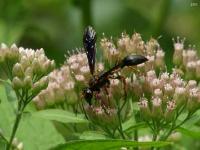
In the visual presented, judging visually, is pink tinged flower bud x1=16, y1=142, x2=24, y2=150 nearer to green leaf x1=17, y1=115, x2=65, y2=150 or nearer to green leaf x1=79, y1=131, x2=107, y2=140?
green leaf x1=17, y1=115, x2=65, y2=150

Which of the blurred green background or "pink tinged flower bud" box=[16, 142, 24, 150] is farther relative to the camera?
the blurred green background

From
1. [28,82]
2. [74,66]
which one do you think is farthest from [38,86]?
[74,66]

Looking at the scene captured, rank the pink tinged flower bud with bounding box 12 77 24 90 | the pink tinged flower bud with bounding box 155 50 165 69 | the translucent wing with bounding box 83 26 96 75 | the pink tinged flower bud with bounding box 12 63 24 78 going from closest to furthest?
the pink tinged flower bud with bounding box 12 77 24 90, the pink tinged flower bud with bounding box 12 63 24 78, the translucent wing with bounding box 83 26 96 75, the pink tinged flower bud with bounding box 155 50 165 69

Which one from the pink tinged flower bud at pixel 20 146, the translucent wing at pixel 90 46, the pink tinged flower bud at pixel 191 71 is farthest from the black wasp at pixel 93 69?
the pink tinged flower bud at pixel 191 71

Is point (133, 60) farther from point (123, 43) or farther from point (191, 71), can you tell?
point (191, 71)

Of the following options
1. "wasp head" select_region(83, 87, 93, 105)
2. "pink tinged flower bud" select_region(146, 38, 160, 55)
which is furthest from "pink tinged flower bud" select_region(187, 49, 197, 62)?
"wasp head" select_region(83, 87, 93, 105)

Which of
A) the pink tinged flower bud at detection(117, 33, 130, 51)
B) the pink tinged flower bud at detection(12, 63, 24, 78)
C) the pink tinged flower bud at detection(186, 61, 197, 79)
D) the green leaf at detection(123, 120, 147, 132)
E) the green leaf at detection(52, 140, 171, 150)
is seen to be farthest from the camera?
the pink tinged flower bud at detection(186, 61, 197, 79)

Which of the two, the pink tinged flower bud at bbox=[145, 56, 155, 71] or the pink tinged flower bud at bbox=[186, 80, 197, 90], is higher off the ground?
the pink tinged flower bud at bbox=[145, 56, 155, 71]
